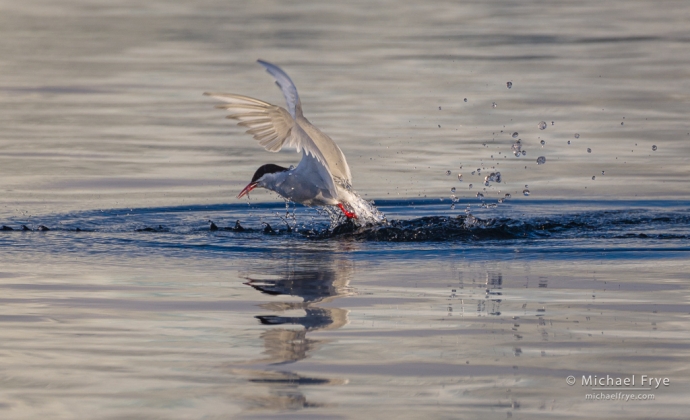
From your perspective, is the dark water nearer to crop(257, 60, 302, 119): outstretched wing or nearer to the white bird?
the white bird

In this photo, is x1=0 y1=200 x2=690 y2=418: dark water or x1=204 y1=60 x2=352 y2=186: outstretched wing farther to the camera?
x1=204 y1=60 x2=352 y2=186: outstretched wing

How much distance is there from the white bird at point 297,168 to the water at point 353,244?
312mm

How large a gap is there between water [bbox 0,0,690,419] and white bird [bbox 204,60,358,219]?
312 mm

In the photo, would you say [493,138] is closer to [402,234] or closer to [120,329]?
[402,234]

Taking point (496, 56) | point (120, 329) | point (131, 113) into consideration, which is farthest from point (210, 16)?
Answer: point (120, 329)

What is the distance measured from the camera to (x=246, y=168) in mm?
13500

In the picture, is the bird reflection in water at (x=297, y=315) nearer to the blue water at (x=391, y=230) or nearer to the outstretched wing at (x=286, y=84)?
the blue water at (x=391, y=230)

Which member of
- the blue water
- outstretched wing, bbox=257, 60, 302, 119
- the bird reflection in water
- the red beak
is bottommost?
the bird reflection in water

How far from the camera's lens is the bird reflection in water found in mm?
5555

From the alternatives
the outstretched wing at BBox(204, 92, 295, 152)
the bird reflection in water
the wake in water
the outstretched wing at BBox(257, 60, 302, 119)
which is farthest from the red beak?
the bird reflection in water

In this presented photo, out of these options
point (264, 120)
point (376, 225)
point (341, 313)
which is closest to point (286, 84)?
point (264, 120)

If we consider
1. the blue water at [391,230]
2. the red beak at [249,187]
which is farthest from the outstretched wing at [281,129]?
the blue water at [391,230]

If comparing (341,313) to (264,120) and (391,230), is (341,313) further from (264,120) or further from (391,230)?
(264,120)

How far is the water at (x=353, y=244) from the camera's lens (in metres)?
5.68
